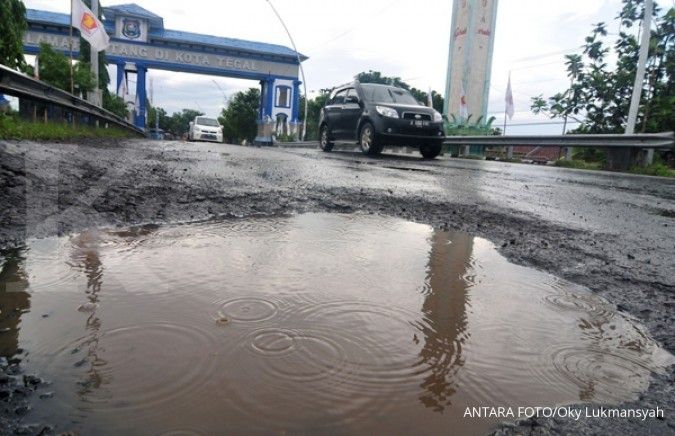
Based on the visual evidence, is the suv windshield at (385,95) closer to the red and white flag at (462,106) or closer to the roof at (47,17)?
the red and white flag at (462,106)

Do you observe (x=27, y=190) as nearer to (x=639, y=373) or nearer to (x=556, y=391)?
(x=556, y=391)

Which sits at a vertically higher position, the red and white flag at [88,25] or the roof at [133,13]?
the roof at [133,13]

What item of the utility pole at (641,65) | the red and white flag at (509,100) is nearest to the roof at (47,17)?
the red and white flag at (509,100)

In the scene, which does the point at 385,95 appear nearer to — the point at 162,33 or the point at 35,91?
the point at 35,91

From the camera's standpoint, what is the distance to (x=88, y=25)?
13898mm

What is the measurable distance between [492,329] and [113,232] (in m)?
1.80

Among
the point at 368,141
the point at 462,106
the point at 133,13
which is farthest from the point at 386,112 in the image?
the point at 133,13

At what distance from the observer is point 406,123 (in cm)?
912

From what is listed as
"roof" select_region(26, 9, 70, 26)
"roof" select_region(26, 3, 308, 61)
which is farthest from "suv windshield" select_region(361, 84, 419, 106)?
"roof" select_region(26, 9, 70, 26)

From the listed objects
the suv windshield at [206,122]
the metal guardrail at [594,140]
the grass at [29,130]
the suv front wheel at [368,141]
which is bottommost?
the grass at [29,130]

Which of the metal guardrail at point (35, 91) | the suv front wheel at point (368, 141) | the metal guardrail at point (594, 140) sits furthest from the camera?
the suv front wheel at point (368, 141)

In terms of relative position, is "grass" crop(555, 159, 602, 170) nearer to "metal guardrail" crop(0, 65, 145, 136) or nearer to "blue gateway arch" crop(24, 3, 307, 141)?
"metal guardrail" crop(0, 65, 145, 136)

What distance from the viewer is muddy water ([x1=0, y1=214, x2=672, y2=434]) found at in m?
0.93

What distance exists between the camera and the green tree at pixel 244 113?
205 ft
